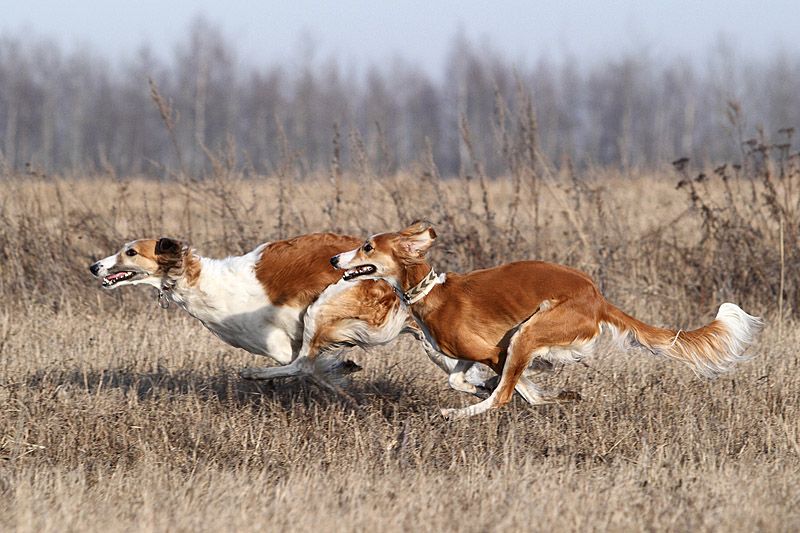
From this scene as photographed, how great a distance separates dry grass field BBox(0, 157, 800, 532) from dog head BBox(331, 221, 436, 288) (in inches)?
32.8

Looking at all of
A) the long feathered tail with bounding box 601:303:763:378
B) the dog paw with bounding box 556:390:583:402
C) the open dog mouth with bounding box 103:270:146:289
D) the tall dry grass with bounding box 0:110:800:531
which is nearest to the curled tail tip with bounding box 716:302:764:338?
the long feathered tail with bounding box 601:303:763:378

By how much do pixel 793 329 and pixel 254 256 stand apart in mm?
4699

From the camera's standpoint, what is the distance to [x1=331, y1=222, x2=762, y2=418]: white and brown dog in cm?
590

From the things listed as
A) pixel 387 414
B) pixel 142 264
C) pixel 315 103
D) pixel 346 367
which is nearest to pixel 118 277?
pixel 142 264

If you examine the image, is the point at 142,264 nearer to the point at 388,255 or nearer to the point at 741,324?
the point at 388,255

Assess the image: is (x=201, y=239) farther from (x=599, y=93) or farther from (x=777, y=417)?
(x=599, y=93)

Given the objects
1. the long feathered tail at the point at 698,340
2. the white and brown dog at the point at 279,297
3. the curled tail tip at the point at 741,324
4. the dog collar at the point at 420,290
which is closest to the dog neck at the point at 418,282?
the dog collar at the point at 420,290

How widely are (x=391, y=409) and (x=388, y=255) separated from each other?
108 centimetres

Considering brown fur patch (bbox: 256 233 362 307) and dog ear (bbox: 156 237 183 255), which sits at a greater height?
dog ear (bbox: 156 237 183 255)

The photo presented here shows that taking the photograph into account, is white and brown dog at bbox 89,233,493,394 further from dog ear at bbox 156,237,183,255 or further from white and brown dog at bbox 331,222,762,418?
white and brown dog at bbox 331,222,762,418

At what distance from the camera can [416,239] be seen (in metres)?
6.16

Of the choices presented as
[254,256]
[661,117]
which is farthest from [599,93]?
[254,256]

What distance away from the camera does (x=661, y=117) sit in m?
49.4

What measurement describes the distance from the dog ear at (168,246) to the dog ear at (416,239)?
1.53m
